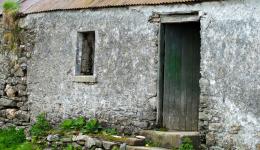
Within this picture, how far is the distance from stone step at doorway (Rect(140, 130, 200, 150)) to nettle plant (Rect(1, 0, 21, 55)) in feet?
15.8

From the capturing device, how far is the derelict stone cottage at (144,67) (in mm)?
9281

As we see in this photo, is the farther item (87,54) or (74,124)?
(87,54)

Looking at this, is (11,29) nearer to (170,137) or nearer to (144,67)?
(144,67)

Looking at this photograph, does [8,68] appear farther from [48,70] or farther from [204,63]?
[204,63]

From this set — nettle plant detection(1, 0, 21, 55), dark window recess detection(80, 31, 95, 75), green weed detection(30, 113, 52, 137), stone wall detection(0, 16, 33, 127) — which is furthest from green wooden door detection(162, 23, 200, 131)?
nettle plant detection(1, 0, 21, 55)

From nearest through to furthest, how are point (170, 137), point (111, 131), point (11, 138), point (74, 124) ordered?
point (170, 137) < point (111, 131) < point (74, 124) < point (11, 138)

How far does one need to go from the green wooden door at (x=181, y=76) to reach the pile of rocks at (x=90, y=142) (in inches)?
38.2

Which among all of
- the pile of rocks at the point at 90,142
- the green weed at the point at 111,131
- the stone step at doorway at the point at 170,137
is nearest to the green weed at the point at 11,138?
the pile of rocks at the point at 90,142

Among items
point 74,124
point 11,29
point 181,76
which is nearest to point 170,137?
point 181,76

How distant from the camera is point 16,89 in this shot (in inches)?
520

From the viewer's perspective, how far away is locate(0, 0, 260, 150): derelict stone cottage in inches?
365

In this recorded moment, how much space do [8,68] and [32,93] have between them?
1.07m

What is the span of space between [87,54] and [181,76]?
247 centimetres

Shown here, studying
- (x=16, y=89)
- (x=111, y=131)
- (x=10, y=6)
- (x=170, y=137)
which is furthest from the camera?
(x=10, y=6)
